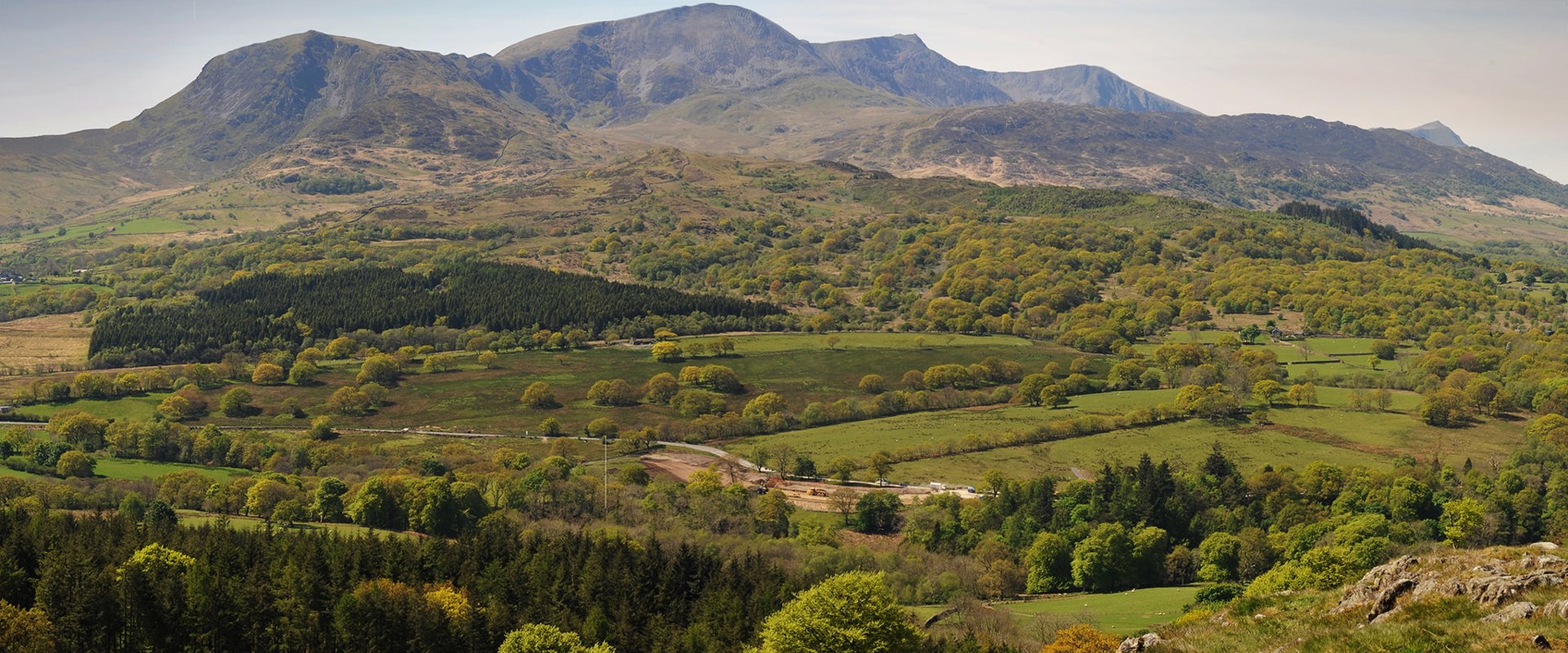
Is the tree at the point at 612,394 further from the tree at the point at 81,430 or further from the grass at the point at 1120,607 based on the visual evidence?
the grass at the point at 1120,607

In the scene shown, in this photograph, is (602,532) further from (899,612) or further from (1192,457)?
(1192,457)

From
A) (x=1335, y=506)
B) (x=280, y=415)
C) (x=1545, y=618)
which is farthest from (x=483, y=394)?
(x=1545, y=618)

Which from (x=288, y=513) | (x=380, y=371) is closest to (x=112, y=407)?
(x=380, y=371)

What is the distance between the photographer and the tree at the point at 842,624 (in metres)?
59.0

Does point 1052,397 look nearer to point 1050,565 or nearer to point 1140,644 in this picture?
point 1050,565

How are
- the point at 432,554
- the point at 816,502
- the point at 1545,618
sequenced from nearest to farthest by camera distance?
1. the point at 1545,618
2. the point at 432,554
3. the point at 816,502

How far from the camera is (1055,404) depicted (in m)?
155

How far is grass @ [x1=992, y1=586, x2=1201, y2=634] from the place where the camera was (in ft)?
250

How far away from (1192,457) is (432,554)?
8226cm

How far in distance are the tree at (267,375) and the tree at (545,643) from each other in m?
118

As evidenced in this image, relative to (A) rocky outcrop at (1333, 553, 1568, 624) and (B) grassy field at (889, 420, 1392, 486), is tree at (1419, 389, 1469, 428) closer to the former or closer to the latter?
(B) grassy field at (889, 420, 1392, 486)

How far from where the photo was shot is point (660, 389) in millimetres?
163375

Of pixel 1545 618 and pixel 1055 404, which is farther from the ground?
pixel 1545 618

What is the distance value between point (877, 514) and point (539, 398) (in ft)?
215
